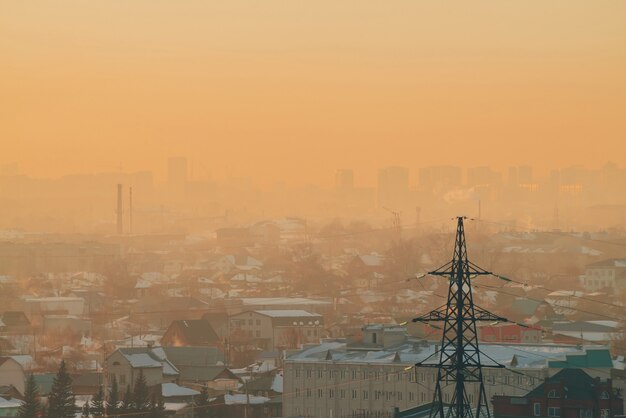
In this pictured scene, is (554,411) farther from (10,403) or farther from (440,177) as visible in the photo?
(440,177)

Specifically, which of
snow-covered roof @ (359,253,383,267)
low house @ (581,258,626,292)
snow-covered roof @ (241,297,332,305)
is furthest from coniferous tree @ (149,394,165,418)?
snow-covered roof @ (359,253,383,267)

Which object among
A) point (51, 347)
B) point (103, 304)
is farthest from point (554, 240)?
point (51, 347)

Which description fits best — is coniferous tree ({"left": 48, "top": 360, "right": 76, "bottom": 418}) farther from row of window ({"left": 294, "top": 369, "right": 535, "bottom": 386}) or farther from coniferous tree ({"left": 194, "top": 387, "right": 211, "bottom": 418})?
row of window ({"left": 294, "top": 369, "right": 535, "bottom": 386})

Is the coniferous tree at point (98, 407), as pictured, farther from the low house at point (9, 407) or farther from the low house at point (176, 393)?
the low house at point (176, 393)

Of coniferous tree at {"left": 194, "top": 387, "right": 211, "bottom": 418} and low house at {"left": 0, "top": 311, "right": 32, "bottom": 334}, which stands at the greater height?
low house at {"left": 0, "top": 311, "right": 32, "bottom": 334}

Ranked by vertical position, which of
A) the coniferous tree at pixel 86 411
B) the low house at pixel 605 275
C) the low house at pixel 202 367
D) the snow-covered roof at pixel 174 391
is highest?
the low house at pixel 605 275

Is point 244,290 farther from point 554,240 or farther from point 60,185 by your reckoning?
point 60,185

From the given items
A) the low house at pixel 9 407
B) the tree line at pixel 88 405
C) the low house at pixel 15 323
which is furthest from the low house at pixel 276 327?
the tree line at pixel 88 405
